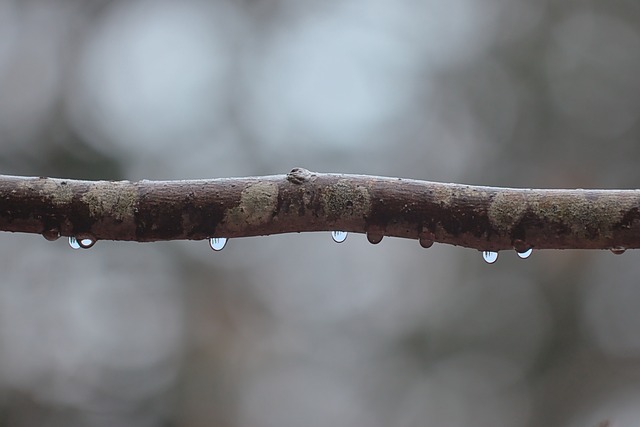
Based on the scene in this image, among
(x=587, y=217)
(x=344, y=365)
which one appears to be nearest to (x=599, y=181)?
(x=344, y=365)

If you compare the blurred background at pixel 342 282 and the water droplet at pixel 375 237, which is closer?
the water droplet at pixel 375 237

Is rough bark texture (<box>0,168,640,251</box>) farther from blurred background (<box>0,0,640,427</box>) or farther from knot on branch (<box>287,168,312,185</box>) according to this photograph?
blurred background (<box>0,0,640,427</box>)

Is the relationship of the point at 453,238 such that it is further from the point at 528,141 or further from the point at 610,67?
the point at 610,67

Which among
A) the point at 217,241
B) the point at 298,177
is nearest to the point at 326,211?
the point at 298,177

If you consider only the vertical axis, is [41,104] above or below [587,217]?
above

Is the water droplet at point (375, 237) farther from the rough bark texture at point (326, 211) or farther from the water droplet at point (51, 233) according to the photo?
the water droplet at point (51, 233)

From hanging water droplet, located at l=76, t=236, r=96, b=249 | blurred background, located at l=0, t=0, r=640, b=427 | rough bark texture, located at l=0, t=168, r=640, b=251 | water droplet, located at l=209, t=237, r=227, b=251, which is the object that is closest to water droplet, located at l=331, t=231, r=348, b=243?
rough bark texture, located at l=0, t=168, r=640, b=251

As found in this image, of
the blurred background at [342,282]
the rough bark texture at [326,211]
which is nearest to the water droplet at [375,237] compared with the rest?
the rough bark texture at [326,211]

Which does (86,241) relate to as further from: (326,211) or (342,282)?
(342,282)
